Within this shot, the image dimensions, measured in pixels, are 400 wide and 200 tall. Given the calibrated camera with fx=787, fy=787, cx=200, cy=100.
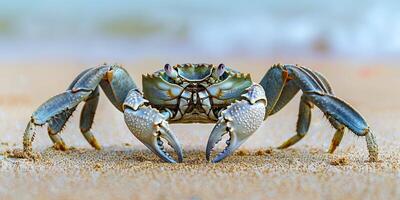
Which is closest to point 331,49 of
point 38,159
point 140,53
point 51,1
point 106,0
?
point 140,53

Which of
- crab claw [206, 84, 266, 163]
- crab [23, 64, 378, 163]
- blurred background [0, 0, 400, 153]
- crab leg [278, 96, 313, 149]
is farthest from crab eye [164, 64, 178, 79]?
blurred background [0, 0, 400, 153]

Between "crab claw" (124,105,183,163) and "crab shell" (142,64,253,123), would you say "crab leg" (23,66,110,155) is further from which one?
"crab claw" (124,105,183,163)

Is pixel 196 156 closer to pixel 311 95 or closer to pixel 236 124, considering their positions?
pixel 236 124

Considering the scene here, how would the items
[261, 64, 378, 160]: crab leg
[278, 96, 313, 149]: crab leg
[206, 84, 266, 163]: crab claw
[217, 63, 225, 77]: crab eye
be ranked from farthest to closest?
[278, 96, 313, 149]: crab leg
[261, 64, 378, 160]: crab leg
[217, 63, 225, 77]: crab eye
[206, 84, 266, 163]: crab claw

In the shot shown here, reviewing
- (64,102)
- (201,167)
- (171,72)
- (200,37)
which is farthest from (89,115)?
(200,37)

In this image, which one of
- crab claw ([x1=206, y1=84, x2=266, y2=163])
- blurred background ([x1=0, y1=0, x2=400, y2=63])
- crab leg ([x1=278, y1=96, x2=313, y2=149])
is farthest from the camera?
blurred background ([x1=0, y1=0, x2=400, y2=63])

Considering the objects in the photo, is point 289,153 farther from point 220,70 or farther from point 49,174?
point 49,174

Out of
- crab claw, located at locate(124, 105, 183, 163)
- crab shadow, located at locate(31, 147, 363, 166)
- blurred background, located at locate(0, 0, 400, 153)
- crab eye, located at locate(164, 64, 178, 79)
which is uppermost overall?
crab eye, located at locate(164, 64, 178, 79)
